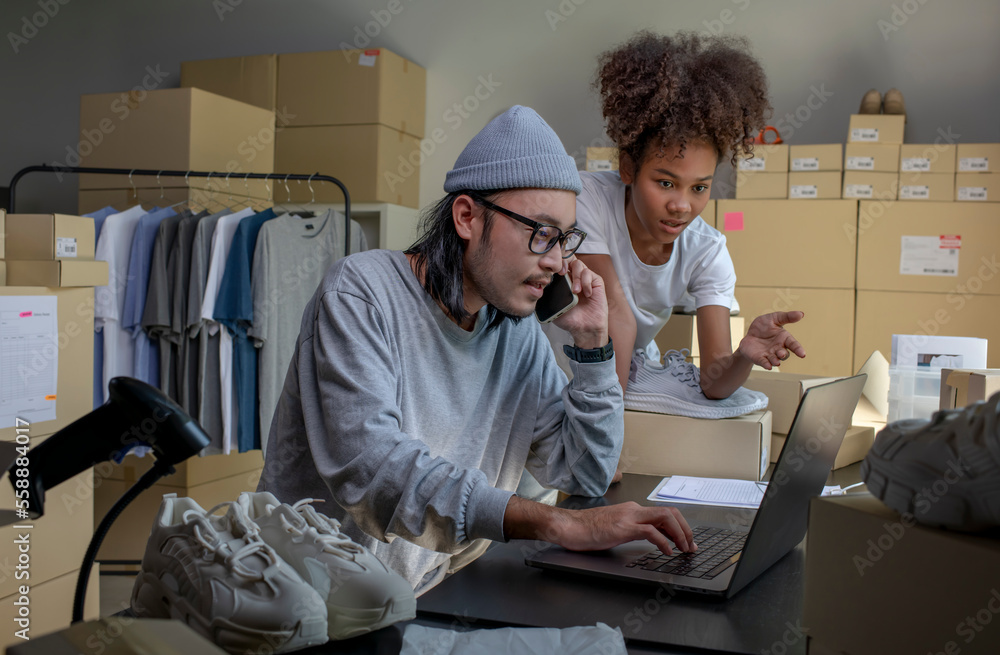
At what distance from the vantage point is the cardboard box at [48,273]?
1.85 metres

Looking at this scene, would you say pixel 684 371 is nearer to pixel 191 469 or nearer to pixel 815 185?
pixel 191 469

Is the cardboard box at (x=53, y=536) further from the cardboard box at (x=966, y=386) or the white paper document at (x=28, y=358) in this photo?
the cardboard box at (x=966, y=386)

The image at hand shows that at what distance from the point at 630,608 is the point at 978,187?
325cm

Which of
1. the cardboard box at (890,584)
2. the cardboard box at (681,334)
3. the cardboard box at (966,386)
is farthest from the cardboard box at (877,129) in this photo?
the cardboard box at (890,584)

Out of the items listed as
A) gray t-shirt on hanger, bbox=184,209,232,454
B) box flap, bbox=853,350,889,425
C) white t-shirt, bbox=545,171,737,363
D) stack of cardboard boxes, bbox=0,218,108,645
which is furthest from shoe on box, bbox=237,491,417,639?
gray t-shirt on hanger, bbox=184,209,232,454

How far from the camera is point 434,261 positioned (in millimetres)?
1201

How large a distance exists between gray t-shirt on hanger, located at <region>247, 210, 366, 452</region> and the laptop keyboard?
2.00 metres

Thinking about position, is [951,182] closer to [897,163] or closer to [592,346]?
[897,163]

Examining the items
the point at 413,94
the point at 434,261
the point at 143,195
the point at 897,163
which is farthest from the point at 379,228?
the point at 434,261

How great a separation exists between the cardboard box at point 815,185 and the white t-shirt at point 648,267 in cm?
180

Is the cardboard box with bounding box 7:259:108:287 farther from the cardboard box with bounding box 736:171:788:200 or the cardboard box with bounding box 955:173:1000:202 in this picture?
the cardboard box with bounding box 955:173:1000:202

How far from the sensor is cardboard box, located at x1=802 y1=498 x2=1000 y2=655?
48 centimetres

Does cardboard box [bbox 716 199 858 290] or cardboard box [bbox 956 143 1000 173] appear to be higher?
cardboard box [bbox 956 143 1000 173]

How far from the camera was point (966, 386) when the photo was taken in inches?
53.8
